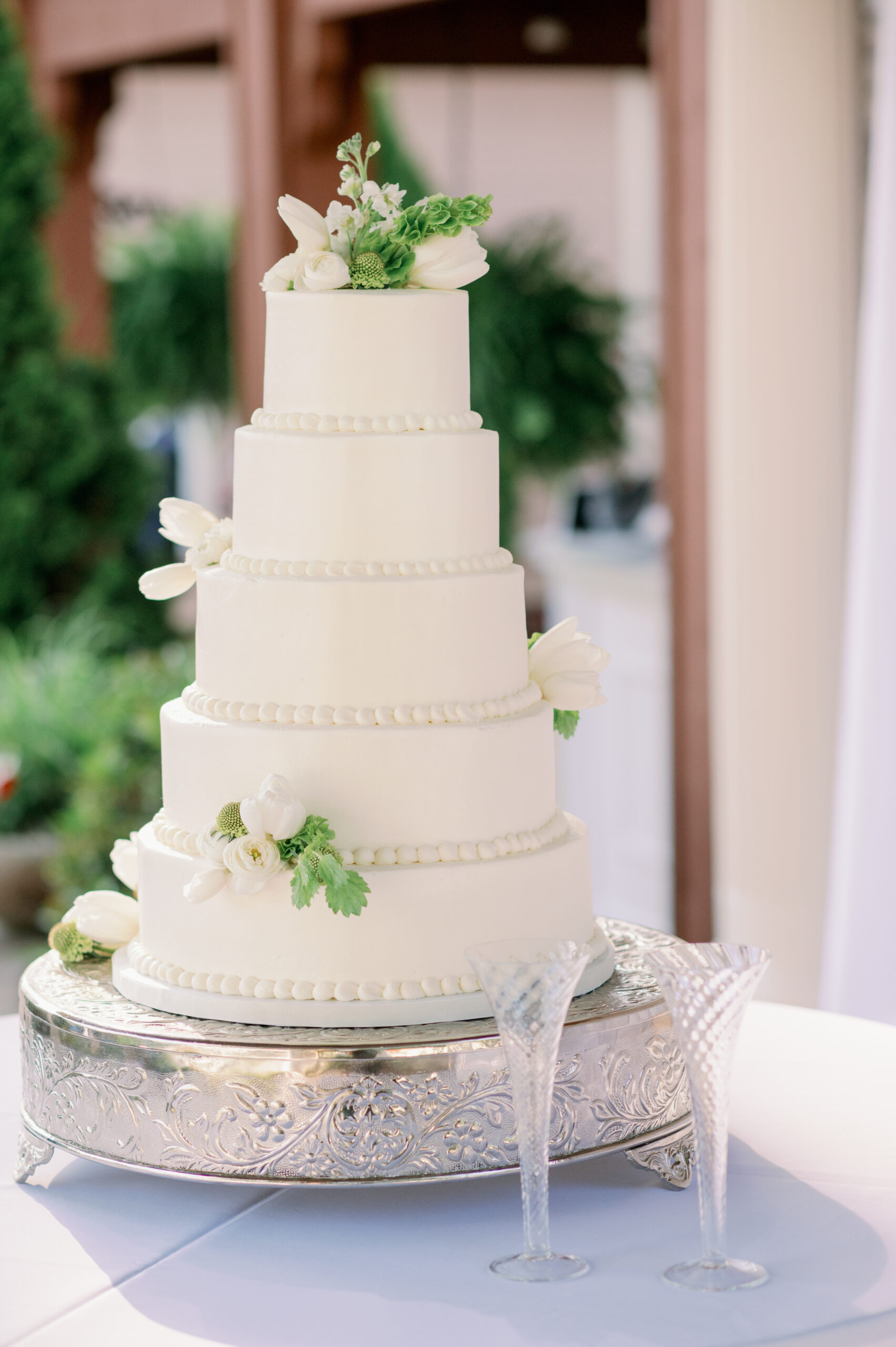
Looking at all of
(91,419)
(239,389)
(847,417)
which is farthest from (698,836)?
(91,419)

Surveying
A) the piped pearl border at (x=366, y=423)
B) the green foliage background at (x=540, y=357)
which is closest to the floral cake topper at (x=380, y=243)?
the piped pearl border at (x=366, y=423)

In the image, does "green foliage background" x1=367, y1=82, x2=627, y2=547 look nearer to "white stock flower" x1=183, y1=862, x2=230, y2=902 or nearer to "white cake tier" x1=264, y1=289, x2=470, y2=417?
"white cake tier" x1=264, y1=289, x2=470, y2=417

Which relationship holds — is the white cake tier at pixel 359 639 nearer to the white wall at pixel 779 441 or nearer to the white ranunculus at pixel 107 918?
the white ranunculus at pixel 107 918

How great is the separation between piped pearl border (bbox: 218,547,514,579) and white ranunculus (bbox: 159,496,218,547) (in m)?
0.14

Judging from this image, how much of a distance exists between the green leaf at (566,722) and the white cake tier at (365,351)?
0.42 m

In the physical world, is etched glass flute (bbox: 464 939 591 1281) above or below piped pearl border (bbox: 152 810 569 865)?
below

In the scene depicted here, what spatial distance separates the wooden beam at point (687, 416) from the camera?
3.61 metres

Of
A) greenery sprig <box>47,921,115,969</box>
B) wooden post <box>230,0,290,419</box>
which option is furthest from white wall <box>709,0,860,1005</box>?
greenery sprig <box>47,921,115,969</box>

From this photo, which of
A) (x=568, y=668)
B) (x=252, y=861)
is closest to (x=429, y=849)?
(x=252, y=861)

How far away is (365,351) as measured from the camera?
68.1 inches

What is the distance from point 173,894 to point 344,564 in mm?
399

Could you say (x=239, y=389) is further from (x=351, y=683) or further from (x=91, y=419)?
(x=351, y=683)

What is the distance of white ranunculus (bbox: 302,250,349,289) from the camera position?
67.9 inches

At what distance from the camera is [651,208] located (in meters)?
8.35
